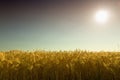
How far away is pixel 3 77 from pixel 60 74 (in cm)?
197

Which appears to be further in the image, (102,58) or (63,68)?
(102,58)

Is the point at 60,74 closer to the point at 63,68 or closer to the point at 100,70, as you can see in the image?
the point at 63,68

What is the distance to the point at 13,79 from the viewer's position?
35.1 ft

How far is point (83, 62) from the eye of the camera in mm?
11078

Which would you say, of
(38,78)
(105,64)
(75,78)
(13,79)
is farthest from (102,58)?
(13,79)

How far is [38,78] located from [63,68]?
94 centimetres

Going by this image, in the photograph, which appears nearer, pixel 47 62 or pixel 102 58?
pixel 47 62

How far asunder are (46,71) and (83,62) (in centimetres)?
138

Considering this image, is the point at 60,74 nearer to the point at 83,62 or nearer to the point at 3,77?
the point at 83,62

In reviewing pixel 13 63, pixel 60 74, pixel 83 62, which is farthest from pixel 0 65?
pixel 83 62

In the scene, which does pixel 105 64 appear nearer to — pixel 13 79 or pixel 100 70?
pixel 100 70

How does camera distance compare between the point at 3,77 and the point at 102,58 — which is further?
the point at 102,58

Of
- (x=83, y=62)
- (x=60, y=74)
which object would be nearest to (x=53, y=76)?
(x=60, y=74)

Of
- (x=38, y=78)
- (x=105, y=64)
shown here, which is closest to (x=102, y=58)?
(x=105, y=64)
